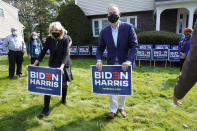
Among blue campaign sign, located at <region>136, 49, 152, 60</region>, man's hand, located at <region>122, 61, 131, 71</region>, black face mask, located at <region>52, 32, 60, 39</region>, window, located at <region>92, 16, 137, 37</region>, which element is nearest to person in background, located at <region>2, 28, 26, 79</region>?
black face mask, located at <region>52, 32, 60, 39</region>

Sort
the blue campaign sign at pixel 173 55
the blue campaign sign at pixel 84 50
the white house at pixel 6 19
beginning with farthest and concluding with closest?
the white house at pixel 6 19 → the blue campaign sign at pixel 84 50 → the blue campaign sign at pixel 173 55

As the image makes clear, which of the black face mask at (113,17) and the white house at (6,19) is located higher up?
the white house at (6,19)

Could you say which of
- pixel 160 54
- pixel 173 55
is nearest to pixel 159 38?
pixel 160 54

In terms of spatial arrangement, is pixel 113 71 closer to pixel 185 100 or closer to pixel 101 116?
pixel 101 116

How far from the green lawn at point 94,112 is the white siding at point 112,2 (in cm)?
1102

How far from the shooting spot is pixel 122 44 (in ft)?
10.6

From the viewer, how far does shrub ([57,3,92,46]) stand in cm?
1357

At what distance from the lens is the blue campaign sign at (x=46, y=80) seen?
346 centimetres

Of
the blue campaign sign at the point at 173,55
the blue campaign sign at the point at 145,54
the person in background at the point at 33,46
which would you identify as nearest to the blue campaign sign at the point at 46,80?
the person in background at the point at 33,46

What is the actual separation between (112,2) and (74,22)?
15.1ft

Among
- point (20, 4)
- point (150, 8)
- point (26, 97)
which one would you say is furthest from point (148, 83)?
point (20, 4)

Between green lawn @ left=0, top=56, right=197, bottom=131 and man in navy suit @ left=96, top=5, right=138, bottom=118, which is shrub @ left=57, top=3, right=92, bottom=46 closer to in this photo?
→ green lawn @ left=0, top=56, right=197, bottom=131

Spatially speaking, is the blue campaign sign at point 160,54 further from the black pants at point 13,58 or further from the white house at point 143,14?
the black pants at point 13,58

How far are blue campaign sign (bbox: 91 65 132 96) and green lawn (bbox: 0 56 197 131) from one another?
70cm
